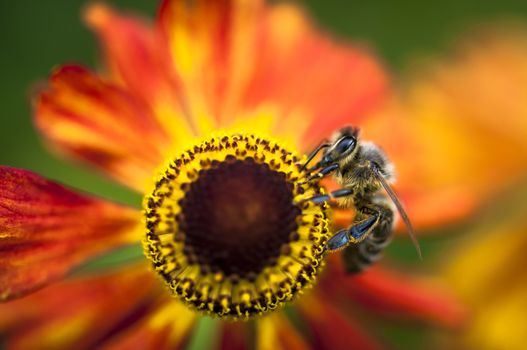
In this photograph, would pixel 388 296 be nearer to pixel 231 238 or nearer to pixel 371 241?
pixel 371 241

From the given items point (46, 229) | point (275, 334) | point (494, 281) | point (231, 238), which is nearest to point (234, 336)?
point (275, 334)

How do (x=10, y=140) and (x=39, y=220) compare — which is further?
(x=10, y=140)

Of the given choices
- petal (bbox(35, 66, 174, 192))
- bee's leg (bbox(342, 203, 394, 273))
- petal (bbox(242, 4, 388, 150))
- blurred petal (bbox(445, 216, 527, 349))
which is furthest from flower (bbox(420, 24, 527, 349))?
petal (bbox(35, 66, 174, 192))

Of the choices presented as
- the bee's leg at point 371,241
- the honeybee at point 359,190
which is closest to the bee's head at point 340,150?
the honeybee at point 359,190

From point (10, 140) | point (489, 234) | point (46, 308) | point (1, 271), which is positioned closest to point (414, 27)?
point (489, 234)

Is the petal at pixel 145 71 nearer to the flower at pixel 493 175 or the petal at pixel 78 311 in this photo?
the petal at pixel 78 311

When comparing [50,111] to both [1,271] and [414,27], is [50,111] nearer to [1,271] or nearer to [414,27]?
[1,271]
